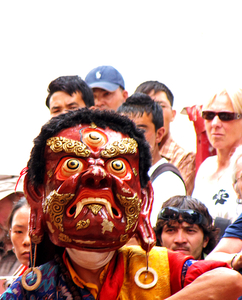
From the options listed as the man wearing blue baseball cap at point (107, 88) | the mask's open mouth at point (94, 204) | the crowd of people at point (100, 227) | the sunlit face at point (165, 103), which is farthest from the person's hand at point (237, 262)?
the man wearing blue baseball cap at point (107, 88)

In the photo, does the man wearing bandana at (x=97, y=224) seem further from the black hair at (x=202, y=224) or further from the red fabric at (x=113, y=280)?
the black hair at (x=202, y=224)

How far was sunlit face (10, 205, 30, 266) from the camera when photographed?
3.09 m

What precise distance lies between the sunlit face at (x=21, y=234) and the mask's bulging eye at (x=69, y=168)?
1138 mm

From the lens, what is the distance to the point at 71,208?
6.62 feet

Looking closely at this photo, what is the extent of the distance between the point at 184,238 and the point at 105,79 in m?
1.59

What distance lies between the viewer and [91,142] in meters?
2.13

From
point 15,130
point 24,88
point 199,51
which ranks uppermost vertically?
point 199,51

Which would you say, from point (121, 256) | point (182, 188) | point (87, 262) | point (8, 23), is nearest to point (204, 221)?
point (182, 188)

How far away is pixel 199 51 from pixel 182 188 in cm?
304

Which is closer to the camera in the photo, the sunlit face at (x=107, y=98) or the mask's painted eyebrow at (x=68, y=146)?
the mask's painted eyebrow at (x=68, y=146)

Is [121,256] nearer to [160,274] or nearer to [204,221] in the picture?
[160,274]

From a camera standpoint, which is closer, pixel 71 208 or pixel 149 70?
pixel 71 208

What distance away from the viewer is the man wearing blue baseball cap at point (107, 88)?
4062 mm

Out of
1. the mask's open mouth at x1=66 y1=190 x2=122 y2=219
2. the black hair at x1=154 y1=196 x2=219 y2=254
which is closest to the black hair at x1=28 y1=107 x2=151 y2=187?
the mask's open mouth at x1=66 y1=190 x2=122 y2=219
